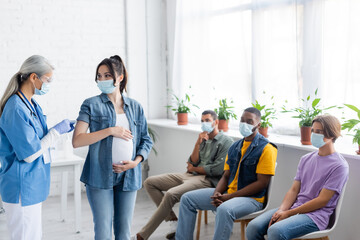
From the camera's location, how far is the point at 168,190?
324 centimetres

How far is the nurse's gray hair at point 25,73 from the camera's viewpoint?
217cm

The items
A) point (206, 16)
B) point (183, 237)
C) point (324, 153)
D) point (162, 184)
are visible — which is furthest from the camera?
point (206, 16)

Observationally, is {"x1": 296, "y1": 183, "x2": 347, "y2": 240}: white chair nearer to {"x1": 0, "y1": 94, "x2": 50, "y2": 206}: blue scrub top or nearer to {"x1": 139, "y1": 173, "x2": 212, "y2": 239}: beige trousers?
{"x1": 139, "y1": 173, "x2": 212, "y2": 239}: beige trousers

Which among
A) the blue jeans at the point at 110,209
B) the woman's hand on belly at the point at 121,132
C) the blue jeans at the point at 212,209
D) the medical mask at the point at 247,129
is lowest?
the blue jeans at the point at 212,209

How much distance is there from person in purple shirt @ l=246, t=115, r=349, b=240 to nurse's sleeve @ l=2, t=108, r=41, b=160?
1.31 metres

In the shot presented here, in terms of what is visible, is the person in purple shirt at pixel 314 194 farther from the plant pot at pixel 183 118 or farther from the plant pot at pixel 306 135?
the plant pot at pixel 183 118

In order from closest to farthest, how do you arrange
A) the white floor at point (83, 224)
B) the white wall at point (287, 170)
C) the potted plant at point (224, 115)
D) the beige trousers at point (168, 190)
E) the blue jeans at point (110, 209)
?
the blue jeans at point (110, 209) → the white wall at point (287, 170) → the beige trousers at point (168, 190) → the white floor at point (83, 224) → the potted plant at point (224, 115)

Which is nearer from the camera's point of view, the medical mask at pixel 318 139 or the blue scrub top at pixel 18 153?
the blue scrub top at pixel 18 153

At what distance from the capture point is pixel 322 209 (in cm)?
234

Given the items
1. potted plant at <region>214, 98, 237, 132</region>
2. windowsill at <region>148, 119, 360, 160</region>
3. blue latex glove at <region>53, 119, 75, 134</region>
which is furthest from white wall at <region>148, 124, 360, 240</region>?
blue latex glove at <region>53, 119, 75, 134</region>

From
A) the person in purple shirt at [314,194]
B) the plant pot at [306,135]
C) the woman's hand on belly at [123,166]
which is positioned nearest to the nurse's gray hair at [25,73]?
the woman's hand on belly at [123,166]

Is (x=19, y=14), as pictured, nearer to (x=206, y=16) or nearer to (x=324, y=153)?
(x=206, y=16)

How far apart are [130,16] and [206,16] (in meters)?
1.02

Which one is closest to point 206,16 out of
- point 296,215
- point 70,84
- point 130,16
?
point 130,16
